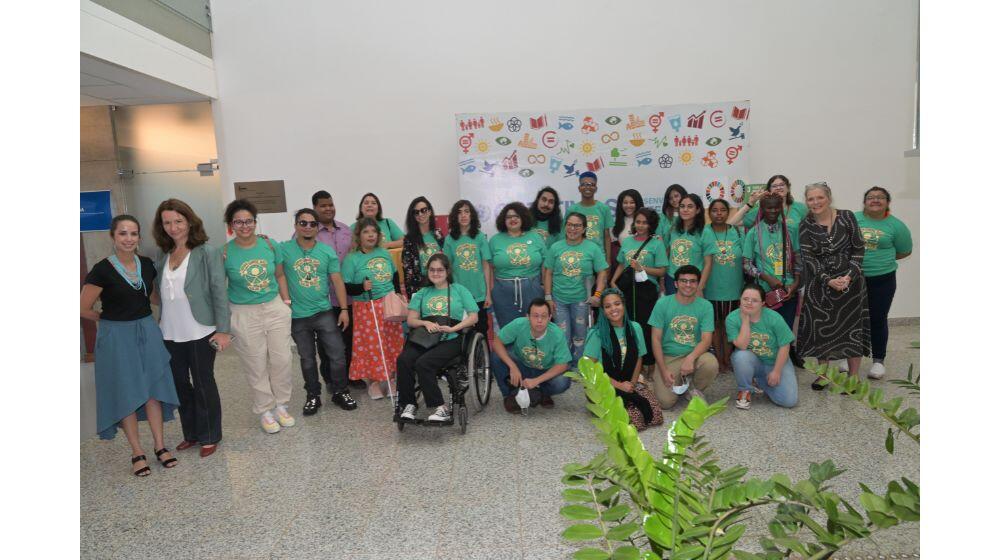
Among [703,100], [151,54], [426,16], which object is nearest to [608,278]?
[703,100]

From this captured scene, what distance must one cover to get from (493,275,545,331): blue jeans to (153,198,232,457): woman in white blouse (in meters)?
1.79

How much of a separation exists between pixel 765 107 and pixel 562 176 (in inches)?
76.4

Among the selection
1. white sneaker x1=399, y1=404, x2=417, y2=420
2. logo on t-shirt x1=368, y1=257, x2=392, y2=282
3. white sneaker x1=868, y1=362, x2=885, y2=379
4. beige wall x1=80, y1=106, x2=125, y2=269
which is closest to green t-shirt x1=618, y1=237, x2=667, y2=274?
white sneaker x1=868, y1=362, x2=885, y2=379

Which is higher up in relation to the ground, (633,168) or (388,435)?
(633,168)

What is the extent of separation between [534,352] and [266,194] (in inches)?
98.2

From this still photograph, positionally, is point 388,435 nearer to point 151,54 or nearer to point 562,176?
point 562,176

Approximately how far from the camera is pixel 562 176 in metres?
5.75

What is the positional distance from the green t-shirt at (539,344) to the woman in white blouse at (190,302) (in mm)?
1603

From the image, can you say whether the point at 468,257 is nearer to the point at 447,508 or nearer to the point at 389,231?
the point at 389,231

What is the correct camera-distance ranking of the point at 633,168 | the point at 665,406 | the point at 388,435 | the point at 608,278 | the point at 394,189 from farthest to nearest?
the point at 394,189
the point at 633,168
the point at 608,278
the point at 665,406
the point at 388,435

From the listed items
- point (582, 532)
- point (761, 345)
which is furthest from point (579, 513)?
point (761, 345)

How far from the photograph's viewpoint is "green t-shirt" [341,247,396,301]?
418 cm

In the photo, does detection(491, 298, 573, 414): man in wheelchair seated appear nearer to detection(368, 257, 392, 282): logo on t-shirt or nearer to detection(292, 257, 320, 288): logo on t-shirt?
detection(368, 257, 392, 282): logo on t-shirt

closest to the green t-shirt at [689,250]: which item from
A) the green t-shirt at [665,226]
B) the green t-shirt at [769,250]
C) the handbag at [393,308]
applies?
the green t-shirt at [665,226]
